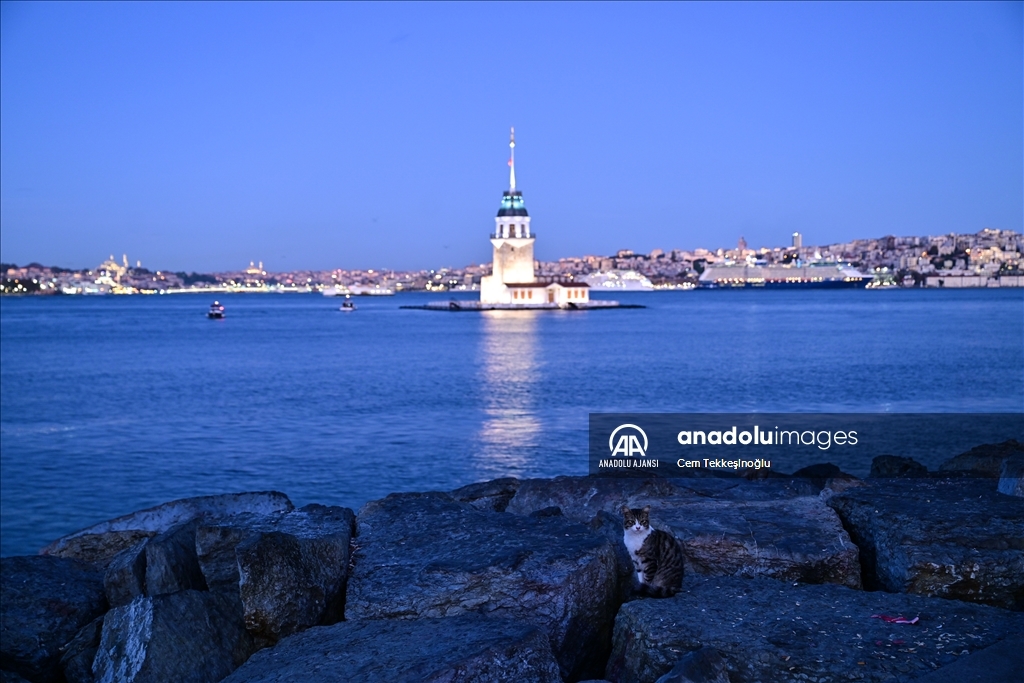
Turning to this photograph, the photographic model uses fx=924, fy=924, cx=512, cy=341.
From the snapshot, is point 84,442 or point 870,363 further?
point 870,363

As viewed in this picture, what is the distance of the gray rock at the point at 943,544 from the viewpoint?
3625 millimetres

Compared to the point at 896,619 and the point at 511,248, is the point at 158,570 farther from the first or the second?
the point at 511,248

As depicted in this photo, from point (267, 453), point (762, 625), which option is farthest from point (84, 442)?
point (762, 625)

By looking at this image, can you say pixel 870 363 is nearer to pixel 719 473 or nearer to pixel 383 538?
pixel 719 473

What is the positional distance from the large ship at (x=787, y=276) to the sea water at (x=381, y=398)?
10757cm

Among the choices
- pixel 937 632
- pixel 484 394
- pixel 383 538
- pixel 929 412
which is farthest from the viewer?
pixel 484 394

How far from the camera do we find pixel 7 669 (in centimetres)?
419

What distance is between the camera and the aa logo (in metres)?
10.7

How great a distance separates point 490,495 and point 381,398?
49.3 ft

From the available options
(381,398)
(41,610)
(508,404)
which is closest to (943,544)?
(41,610)

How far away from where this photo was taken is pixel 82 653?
160 inches

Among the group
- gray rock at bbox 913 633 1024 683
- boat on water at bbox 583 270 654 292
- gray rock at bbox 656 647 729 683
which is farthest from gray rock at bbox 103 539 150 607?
boat on water at bbox 583 270 654 292

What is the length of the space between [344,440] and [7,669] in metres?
10.3

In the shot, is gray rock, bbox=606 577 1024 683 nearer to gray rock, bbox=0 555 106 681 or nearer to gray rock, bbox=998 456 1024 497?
gray rock, bbox=998 456 1024 497
